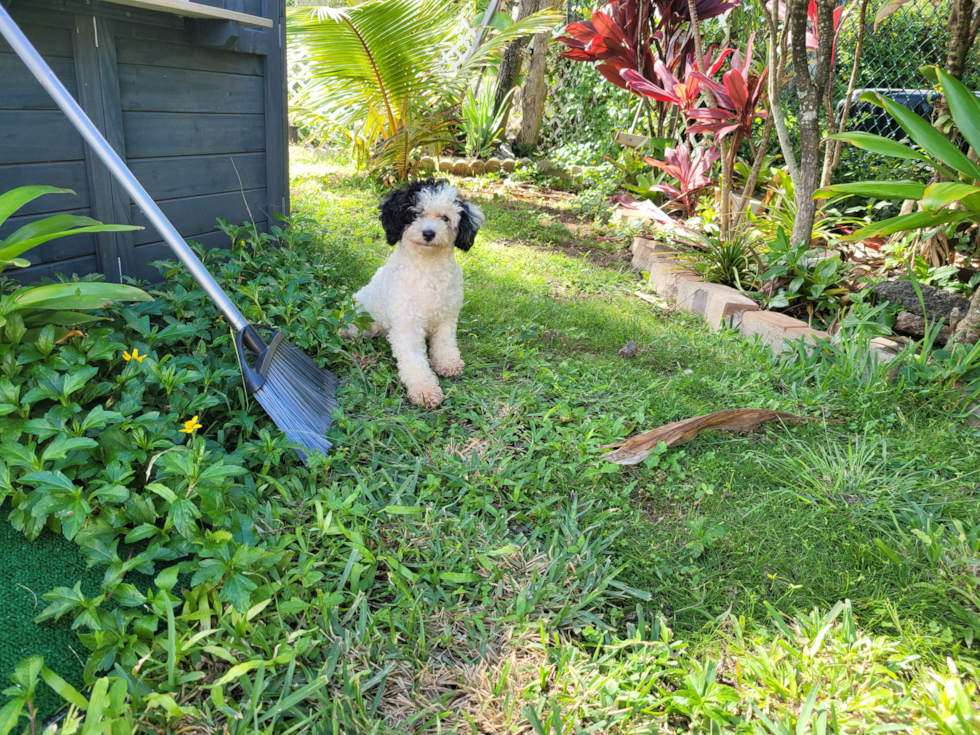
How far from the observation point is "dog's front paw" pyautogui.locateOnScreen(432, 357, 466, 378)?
9.79ft

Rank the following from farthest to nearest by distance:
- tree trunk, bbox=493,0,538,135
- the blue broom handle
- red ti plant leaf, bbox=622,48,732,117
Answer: tree trunk, bbox=493,0,538,135 < red ti plant leaf, bbox=622,48,732,117 < the blue broom handle

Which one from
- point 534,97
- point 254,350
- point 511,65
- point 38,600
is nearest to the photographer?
point 38,600

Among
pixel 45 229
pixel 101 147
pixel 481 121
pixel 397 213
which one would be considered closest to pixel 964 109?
pixel 397 213

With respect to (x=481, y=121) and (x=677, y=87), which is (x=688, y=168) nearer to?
(x=677, y=87)

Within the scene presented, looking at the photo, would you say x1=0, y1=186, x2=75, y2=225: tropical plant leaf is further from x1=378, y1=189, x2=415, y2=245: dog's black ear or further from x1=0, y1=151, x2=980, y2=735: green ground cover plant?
x1=378, y1=189, x2=415, y2=245: dog's black ear

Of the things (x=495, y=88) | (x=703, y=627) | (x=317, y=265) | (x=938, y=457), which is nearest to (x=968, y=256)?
(x=938, y=457)

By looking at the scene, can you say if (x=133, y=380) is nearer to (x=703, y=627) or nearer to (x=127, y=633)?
(x=127, y=633)

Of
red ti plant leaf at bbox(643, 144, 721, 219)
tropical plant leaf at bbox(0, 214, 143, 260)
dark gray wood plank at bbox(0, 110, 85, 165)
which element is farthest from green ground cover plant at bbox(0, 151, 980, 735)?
red ti plant leaf at bbox(643, 144, 721, 219)

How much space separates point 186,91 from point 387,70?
3.03 metres

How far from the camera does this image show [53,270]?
8.18 feet

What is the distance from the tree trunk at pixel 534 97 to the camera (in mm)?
8680

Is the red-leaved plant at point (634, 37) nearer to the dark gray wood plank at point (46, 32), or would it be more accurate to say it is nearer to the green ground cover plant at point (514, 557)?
the green ground cover plant at point (514, 557)

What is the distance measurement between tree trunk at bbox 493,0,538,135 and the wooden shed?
17.9 ft

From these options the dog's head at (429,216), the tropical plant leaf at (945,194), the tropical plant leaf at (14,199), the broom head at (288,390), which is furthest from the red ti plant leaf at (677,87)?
the tropical plant leaf at (14,199)
